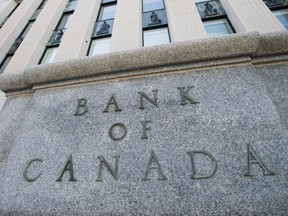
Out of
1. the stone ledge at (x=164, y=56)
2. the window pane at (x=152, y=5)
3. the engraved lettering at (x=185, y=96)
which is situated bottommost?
the engraved lettering at (x=185, y=96)

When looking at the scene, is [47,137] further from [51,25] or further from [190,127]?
[51,25]

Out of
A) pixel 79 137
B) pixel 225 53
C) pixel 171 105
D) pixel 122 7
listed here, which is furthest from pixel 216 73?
pixel 122 7

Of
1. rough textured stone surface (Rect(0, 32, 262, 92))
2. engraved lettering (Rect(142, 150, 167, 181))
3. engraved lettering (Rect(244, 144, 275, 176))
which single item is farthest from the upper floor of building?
engraved lettering (Rect(142, 150, 167, 181))

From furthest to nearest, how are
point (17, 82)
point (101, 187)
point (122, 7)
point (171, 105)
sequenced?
point (122, 7) < point (17, 82) < point (171, 105) < point (101, 187)

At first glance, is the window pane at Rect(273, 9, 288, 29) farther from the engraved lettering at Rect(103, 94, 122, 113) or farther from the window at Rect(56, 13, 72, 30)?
the window at Rect(56, 13, 72, 30)

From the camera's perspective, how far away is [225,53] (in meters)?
3.27

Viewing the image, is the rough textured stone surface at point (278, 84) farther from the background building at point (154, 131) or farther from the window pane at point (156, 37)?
the window pane at point (156, 37)

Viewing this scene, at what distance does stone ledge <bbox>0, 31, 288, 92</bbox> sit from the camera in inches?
128

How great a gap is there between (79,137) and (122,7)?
7.04m

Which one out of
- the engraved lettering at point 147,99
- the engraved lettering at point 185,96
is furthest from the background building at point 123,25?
the engraved lettering at point 147,99

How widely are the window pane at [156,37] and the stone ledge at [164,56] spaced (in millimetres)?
3849

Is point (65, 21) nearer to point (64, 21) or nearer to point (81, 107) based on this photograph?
point (64, 21)

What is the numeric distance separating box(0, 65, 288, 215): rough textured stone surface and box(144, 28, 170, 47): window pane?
4.13 meters

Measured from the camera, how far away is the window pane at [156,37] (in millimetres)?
7195
